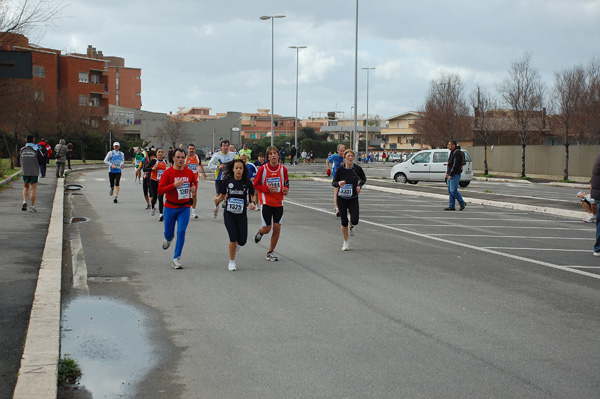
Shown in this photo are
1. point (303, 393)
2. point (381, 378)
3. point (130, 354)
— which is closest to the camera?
point (303, 393)

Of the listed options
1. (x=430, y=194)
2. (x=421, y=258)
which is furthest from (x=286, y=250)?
(x=430, y=194)

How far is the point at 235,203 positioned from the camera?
31.6ft

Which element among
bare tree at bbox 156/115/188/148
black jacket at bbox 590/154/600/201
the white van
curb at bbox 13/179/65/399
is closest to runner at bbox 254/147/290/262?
curb at bbox 13/179/65/399

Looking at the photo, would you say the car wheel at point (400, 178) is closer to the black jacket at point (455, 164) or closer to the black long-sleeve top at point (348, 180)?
the black jacket at point (455, 164)

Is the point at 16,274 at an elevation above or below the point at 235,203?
below

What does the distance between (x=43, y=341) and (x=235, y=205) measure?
4321 mm

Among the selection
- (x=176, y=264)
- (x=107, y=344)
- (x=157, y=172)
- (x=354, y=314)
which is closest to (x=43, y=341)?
(x=107, y=344)

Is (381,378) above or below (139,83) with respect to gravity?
below

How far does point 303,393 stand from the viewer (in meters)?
4.64

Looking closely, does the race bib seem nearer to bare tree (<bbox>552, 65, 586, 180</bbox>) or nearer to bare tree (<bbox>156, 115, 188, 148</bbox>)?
bare tree (<bbox>552, 65, 586, 180</bbox>)

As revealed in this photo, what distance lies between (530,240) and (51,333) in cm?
978

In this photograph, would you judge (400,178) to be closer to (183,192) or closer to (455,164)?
(455,164)

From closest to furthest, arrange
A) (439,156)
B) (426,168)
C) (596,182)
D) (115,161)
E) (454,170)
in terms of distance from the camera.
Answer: (596,182) < (454,170) < (115,161) < (439,156) < (426,168)

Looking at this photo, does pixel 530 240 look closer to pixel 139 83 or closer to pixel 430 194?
pixel 430 194
